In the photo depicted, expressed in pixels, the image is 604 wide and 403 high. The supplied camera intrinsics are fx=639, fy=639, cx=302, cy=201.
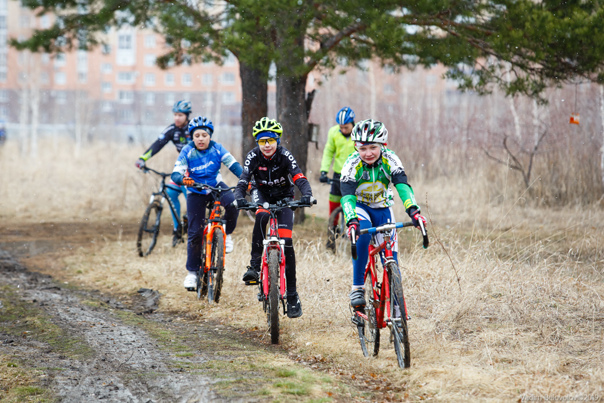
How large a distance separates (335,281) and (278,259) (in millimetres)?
2035

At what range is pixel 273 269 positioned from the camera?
6.02 metres

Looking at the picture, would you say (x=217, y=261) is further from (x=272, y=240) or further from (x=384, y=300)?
(x=384, y=300)

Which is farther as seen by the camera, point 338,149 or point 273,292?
point 338,149

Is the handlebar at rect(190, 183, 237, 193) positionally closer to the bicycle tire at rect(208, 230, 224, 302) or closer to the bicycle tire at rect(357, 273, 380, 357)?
the bicycle tire at rect(208, 230, 224, 302)

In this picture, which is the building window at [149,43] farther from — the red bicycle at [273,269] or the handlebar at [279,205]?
the red bicycle at [273,269]

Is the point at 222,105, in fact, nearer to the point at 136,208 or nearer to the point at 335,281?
the point at 136,208

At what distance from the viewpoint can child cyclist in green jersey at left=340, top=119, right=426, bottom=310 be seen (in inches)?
213

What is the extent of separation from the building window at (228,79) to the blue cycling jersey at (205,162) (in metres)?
63.4

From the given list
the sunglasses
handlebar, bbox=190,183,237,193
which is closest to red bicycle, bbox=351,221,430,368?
the sunglasses

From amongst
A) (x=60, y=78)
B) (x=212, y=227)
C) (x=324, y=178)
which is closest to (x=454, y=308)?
(x=212, y=227)

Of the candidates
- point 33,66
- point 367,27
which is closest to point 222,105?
point 33,66

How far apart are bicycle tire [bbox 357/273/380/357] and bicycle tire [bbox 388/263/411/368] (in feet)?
0.69

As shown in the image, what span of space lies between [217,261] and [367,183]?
2465mm

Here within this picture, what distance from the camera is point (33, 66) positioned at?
32.9 meters
